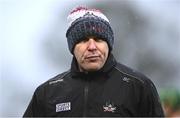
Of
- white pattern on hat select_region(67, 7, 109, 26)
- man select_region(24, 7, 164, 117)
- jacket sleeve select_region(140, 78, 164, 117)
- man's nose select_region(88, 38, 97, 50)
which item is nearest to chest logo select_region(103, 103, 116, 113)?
man select_region(24, 7, 164, 117)

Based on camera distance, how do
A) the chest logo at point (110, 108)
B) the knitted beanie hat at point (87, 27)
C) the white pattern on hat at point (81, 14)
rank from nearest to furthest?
the chest logo at point (110, 108) → the knitted beanie hat at point (87, 27) → the white pattern on hat at point (81, 14)

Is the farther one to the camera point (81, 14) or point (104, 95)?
point (81, 14)

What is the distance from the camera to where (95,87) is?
10.0ft

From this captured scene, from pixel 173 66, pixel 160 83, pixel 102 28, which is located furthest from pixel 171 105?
pixel 102 28

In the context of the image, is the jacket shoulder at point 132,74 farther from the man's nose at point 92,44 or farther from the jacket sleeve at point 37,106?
the jacket sleeve at point 37,106

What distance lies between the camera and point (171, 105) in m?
6.57

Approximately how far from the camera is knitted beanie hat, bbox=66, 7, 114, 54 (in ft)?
10.2

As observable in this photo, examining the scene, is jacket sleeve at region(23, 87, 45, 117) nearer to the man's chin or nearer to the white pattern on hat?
the man's chin

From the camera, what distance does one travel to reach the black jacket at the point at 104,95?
2.99m

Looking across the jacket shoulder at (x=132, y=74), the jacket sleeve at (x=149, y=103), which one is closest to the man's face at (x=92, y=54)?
the jacket shoulder at (x=132, y=74)

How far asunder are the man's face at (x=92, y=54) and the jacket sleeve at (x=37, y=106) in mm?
Result: 290

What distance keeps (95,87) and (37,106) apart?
0.36 metres

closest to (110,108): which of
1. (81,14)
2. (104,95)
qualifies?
(104,95)

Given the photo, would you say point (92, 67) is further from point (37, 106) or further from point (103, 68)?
point (37, 106)
